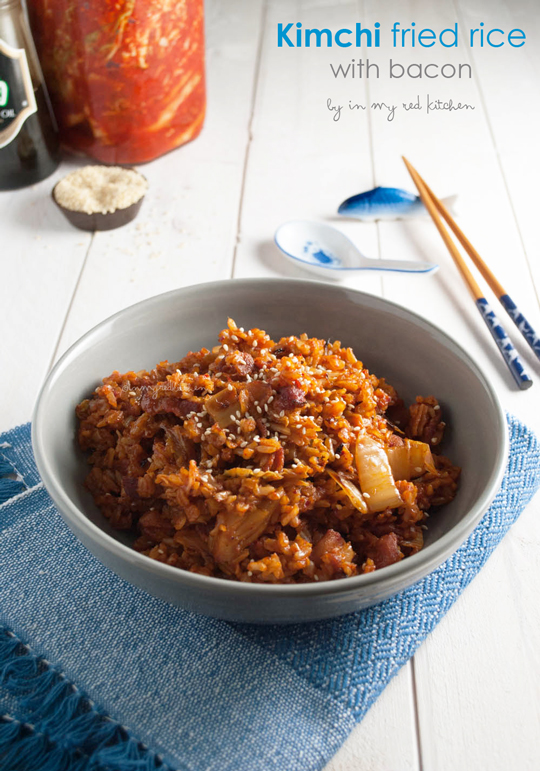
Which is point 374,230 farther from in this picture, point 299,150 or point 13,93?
point 13,93

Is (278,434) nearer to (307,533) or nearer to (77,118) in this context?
(307,533)

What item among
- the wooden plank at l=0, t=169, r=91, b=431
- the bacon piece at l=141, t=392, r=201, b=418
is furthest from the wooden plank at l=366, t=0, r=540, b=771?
the wooden plank at l=0, t=169, r=91, b=431

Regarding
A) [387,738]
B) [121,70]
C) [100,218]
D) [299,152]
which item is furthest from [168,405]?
[299,152]

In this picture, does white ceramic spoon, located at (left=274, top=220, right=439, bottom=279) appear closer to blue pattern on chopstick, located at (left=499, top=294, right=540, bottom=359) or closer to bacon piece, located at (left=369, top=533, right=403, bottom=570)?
blue pattern on chopstick, located at (left=499, top=294, right=540, bottom=359)

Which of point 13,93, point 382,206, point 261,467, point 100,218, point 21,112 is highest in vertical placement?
point 13,93

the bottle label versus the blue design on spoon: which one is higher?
the bottle label

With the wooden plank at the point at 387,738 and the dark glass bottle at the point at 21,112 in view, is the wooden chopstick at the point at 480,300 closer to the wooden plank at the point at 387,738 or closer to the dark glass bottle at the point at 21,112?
the wooden plank at the point at 387,738

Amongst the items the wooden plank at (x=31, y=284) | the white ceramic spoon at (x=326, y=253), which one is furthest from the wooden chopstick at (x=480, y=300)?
the wooden plank at (x=31, y=284)
